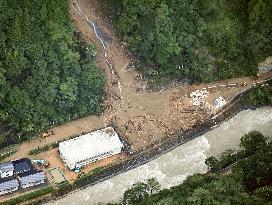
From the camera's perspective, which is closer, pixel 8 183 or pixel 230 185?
pixel 230 185

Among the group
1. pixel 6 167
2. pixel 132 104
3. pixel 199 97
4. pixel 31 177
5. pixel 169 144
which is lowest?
pixel 169 144

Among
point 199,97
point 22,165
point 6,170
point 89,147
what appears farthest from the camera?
point 199,97

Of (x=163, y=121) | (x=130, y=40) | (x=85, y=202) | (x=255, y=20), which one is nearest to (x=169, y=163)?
(x=163, y=121)

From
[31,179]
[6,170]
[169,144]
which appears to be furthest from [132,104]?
[6,170]

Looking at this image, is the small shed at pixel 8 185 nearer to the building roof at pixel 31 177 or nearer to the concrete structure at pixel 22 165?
the building roof at pixel 31 177

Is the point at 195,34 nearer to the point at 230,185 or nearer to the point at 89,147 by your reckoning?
the point at 89,147

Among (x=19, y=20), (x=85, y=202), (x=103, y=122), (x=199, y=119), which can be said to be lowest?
(x=85, y=202)

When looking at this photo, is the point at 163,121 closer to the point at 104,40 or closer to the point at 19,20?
the point at 104,40
